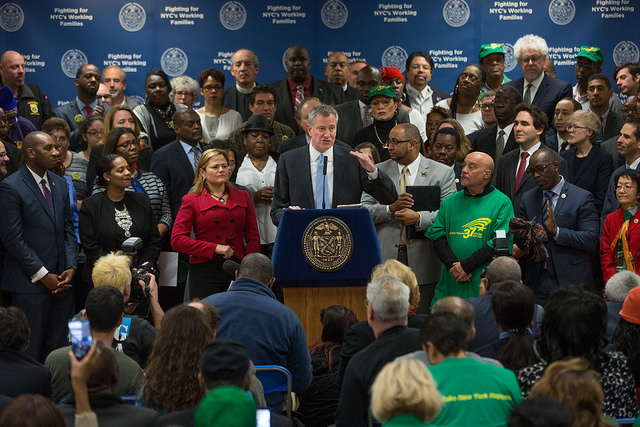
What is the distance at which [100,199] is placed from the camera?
679 cm

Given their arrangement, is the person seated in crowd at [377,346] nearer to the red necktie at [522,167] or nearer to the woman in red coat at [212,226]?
the woman in red coat at [212,226]

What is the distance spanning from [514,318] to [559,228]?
2.85m

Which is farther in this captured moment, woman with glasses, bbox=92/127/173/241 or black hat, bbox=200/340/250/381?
woman with glasses, bbox=92/127/173/241

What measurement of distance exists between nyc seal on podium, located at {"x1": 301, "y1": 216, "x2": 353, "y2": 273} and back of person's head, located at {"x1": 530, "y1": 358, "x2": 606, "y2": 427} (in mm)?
2615

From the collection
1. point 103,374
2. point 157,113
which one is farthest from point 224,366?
point 157,113

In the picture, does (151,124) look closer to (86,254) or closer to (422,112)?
(86,254)

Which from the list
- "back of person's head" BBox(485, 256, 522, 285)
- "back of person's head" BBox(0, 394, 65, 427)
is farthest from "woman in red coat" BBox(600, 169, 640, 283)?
"back of person's head" BBox(0, 394, 65, 427)

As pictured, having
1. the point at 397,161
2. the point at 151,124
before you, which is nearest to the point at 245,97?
the point at 151,124

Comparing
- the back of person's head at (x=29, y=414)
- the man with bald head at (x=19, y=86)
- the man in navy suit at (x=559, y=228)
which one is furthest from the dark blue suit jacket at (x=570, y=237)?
the man with bald head at (x=19, y=86)

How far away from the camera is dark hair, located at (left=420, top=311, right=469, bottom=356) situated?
3.37 meters

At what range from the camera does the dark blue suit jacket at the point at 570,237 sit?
6.76 m

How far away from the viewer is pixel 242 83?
934 centimetres

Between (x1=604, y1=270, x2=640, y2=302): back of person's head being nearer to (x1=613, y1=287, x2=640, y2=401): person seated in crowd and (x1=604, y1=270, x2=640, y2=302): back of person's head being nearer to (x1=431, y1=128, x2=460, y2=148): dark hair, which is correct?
(x1=613, y1=287, x2=640, y2=401): person seated in crowd

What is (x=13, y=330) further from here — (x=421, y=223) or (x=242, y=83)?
(x=242, y=83)
